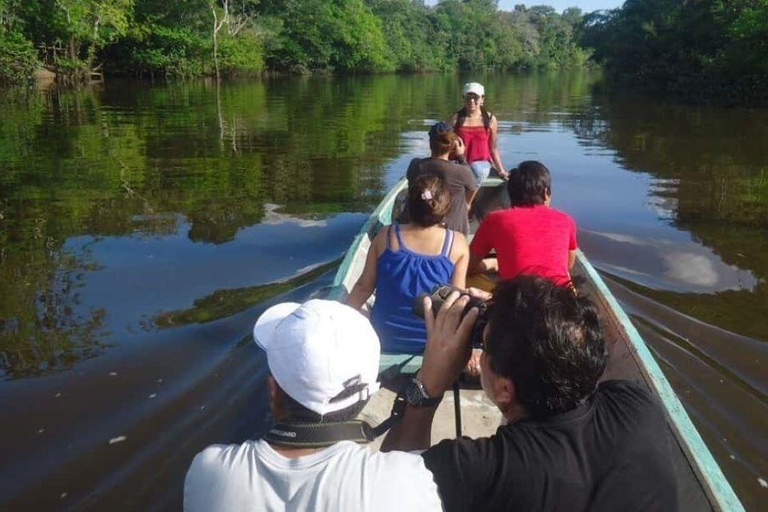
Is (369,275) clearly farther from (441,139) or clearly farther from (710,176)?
(710,176)

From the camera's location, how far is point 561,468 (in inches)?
56.9

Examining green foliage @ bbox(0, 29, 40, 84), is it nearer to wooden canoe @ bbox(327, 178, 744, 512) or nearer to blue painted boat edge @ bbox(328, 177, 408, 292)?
blue painted boat edge @ bbox(328, 177, 408, 292)

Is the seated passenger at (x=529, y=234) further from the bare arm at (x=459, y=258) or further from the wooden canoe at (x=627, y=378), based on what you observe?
the wooden canoe at (x=627, y=378)

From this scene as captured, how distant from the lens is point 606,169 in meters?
12.1

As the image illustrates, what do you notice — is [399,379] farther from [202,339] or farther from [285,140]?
[285,140]

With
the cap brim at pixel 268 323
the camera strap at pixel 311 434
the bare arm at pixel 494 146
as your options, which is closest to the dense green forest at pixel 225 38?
the bare arm at pixel 494 146

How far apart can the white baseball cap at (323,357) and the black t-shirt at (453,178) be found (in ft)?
11.0

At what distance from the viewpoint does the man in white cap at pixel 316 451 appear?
1.33 metres

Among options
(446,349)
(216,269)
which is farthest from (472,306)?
(216,269)

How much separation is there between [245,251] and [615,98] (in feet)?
93.8

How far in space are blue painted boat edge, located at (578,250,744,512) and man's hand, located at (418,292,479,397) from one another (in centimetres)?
110

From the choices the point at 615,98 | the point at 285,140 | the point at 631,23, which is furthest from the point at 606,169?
the point at 631,23

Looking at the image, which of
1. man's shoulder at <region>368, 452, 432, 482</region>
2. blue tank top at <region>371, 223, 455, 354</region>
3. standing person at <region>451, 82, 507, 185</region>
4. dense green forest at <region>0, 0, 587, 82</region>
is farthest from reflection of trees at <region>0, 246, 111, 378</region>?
dense green forest at <region>0, 0, 587, 82</region>

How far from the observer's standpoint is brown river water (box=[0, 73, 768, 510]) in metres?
3.54
